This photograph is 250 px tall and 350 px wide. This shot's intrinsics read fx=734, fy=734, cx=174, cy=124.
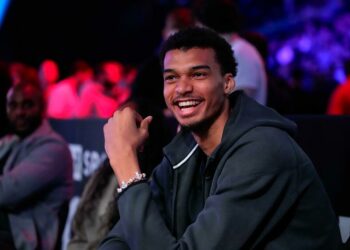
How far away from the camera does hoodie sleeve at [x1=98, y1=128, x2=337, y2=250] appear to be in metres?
2.36

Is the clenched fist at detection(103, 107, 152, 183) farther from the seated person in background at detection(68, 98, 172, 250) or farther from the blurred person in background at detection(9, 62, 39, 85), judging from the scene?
the blurred person in background at detection(9, 62, 39, 85)

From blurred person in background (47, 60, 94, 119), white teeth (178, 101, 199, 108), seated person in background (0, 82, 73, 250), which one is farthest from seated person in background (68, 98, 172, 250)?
blurred person in background (47, 60, 94, 119)

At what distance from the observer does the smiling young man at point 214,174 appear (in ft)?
7.80

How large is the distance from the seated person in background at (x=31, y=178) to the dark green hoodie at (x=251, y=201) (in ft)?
5.73

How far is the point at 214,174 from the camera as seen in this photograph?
102 inches

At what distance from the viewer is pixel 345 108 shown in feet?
20.9

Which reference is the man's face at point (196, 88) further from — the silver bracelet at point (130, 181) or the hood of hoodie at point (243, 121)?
the silver bracelet at point (130, 181)

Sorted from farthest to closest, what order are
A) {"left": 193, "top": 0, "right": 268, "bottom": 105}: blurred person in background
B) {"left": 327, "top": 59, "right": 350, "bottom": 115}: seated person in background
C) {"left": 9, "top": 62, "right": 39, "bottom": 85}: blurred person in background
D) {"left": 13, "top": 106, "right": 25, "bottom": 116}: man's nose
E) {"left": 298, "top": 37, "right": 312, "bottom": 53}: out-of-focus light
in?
{"left": 298, "top": 37, "right": 312, "bottom": 53}: out-of-focus light < {"left": 327, "top": 59, "right": 350, "bottom": 115}: seated person in background < {"left": 9, "top": 62, "right": 39, "bottom": 85}: blurred person in background < {"left": 193, "top": 0, "right": 268, "bottom": 105}: blurred person in background < {"left": 13, "top": 106, "right": 25, "bottom": 116}: man's nose

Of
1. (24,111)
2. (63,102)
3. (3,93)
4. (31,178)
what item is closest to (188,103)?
(31,178)

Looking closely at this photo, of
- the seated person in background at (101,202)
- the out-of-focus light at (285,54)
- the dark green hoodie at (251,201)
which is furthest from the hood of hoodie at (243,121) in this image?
the out-of-focus light at (285,54)

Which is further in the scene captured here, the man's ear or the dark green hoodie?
the man's ear

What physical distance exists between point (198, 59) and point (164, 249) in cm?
72

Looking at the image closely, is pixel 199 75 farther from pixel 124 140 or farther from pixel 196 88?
pixel 124 140

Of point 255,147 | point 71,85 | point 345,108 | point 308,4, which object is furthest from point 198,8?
point 308,4
